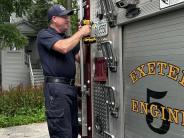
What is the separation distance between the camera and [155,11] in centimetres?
296

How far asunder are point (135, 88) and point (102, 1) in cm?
92

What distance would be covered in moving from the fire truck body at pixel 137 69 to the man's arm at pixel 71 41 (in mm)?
90

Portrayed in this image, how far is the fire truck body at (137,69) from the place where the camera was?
9.24 feet

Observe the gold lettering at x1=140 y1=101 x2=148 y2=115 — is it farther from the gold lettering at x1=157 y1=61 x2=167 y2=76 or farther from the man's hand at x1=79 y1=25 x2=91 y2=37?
the man's hand at x1=79 y1=25 x2=91 y2=37

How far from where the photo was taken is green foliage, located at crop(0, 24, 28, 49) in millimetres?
12016

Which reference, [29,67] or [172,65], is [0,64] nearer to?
[29,67]

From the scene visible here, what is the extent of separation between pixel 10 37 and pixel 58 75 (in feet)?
26.0

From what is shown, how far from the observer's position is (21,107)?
11.2m

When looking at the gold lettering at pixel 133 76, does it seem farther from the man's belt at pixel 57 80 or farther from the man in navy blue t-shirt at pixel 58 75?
the man's belt at pixel 57 80

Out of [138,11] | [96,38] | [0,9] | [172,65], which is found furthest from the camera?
[0,9]

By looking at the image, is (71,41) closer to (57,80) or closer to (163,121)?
(57,80)

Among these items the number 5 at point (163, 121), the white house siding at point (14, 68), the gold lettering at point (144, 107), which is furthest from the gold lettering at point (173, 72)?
the white house siding at point (14, 68)

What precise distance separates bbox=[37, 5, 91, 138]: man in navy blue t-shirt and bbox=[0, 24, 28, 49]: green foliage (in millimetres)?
7650

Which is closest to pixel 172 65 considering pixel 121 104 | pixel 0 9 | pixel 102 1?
pixel 121 104
